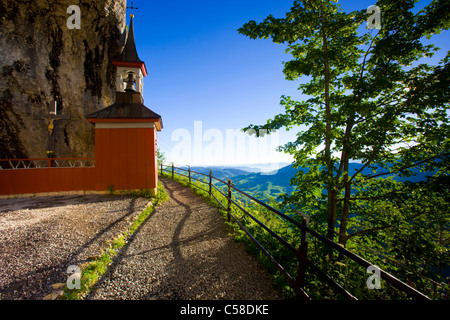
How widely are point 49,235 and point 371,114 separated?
8.56 meters

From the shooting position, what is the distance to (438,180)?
3.81 metres

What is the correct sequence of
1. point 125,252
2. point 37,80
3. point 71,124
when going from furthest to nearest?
point 71,124
point 37,80
point 125,252

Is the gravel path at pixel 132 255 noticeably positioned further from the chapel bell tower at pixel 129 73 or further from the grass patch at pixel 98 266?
the chapel bell tower at pixel 129 73

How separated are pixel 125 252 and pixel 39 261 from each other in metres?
1.35

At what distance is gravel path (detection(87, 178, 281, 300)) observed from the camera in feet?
8.67

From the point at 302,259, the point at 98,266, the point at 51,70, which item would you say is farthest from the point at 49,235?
the point at 51,70

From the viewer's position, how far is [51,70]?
1117 cm

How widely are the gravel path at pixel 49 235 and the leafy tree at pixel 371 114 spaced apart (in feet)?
15.7

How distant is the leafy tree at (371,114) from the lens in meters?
4.20

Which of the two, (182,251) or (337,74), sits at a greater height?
(337,74)

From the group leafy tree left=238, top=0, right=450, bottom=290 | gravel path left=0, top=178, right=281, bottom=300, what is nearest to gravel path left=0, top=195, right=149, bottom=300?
gravel path left=0, top=178, right=281, bottom=300

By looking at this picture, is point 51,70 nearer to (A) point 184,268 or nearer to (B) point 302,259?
(A) point 184,268
